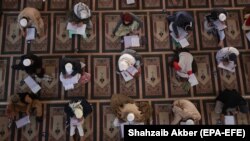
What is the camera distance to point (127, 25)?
20.2 ft

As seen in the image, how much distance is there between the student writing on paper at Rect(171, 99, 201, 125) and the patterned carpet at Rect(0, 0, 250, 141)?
0.83 ft

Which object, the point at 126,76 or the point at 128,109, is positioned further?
the point at 126,76

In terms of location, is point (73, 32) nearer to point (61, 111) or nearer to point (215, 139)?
point (61, 111)

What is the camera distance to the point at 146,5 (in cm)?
663

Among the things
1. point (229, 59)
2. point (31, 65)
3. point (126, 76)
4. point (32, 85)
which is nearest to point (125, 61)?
point (126, 76)

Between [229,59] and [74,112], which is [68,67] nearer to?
[74,112]

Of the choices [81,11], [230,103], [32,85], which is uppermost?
[81,11]

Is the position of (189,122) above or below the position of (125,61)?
below

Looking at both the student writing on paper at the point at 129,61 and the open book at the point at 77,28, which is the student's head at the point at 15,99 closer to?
the open book at the point at 77,28

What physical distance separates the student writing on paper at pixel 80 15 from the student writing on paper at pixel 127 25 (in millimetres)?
482

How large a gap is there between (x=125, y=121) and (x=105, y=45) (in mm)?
1378

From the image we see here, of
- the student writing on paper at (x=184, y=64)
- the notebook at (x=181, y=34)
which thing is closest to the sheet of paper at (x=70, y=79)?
the student writing on paper at (x=184, y=64)

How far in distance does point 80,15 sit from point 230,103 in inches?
104

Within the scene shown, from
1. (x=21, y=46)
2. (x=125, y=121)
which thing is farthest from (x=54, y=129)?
(x=21, y=46)
